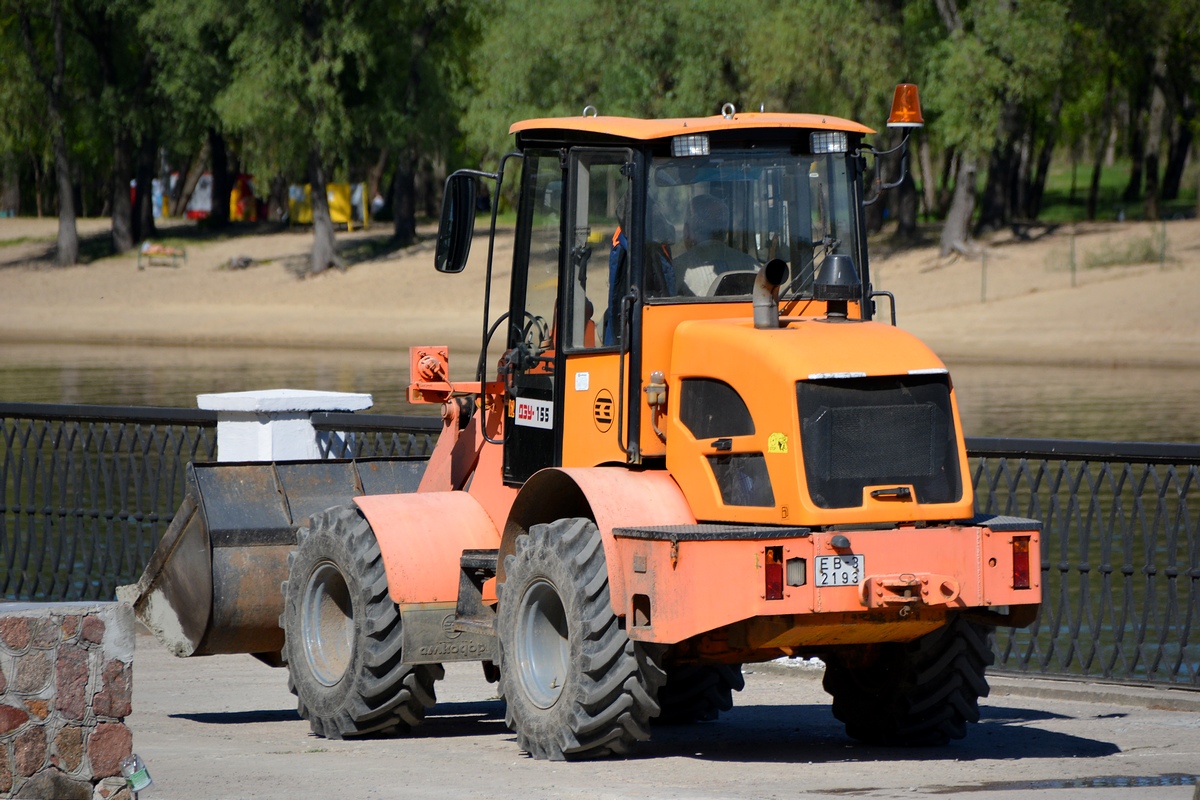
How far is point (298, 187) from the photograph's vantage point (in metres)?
76.9

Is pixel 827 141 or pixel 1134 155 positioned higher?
pixel 1134 155

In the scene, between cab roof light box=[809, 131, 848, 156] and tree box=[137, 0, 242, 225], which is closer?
cab roof light box=[809, 131, 848, 156]

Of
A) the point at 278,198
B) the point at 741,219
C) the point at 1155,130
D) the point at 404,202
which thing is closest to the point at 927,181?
the point at 1155,130

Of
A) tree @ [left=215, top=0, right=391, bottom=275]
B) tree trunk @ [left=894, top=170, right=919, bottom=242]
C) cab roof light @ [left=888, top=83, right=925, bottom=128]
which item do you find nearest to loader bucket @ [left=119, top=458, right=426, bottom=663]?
cab roof light @ [left=888, top=83, right=925, bottom=128]

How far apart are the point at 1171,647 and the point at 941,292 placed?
34684 millimetres

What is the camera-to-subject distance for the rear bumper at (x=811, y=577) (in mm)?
6996

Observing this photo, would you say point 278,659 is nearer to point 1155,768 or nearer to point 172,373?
point 1155,768

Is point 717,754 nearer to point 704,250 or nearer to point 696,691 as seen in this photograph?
point 696,691

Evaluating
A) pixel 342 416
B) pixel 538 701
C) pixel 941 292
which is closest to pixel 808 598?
pixel 538 701

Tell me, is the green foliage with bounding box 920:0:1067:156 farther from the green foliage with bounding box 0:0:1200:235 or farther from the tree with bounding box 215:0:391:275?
the tree with bounding box 215:0:391:275

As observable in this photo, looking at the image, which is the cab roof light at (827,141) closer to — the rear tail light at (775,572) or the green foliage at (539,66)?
the rear tail light at (775,572)

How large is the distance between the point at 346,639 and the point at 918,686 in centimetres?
281

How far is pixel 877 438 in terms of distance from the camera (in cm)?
732

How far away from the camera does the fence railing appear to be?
31.9ft
